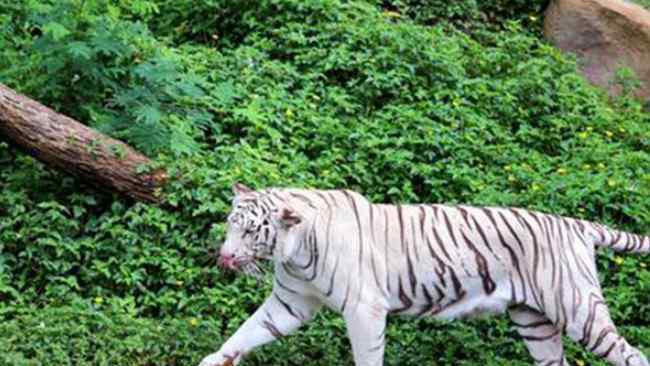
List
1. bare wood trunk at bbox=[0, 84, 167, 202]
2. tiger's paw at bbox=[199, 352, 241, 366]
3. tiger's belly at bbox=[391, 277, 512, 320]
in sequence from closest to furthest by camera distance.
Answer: tiger's belly at bbox=[391, 277, 512, 320]
tiger's paw at bbox=[199, 352, 241, 366]
bare wood trunk at bbox=[0, 84, 167, 202]

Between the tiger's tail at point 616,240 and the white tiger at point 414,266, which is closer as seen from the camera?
the white tiger at point 414,266

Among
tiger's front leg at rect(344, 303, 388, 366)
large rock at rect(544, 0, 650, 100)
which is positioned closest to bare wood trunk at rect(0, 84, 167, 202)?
tiger's front leg at rect(344, 303, 388, 366)

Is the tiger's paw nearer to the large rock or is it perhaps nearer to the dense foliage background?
the dense foliage background

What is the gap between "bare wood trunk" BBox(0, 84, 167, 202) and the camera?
856 centimetres

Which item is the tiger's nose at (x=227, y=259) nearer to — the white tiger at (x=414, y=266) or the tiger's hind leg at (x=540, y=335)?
the white tiger at (x=414, y=266)

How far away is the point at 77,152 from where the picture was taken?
8.56 m

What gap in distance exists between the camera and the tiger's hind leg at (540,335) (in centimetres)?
666

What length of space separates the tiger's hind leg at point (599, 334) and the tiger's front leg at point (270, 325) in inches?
56.7

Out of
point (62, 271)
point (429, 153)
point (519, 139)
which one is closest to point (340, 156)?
point (429, 153)

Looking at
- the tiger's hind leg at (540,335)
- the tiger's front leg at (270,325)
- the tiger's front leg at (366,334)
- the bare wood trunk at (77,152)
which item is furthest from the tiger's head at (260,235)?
the bare wood trunk at (77,152)

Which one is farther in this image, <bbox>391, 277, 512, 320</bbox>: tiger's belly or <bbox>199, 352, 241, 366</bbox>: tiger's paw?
<bbox>199, 352, 241, 366</bbox>: tiger's paw

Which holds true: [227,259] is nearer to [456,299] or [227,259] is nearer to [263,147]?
[456,299]

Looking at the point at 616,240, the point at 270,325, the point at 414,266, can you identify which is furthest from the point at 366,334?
the point at 616,240

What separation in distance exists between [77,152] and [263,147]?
1.46 metres
